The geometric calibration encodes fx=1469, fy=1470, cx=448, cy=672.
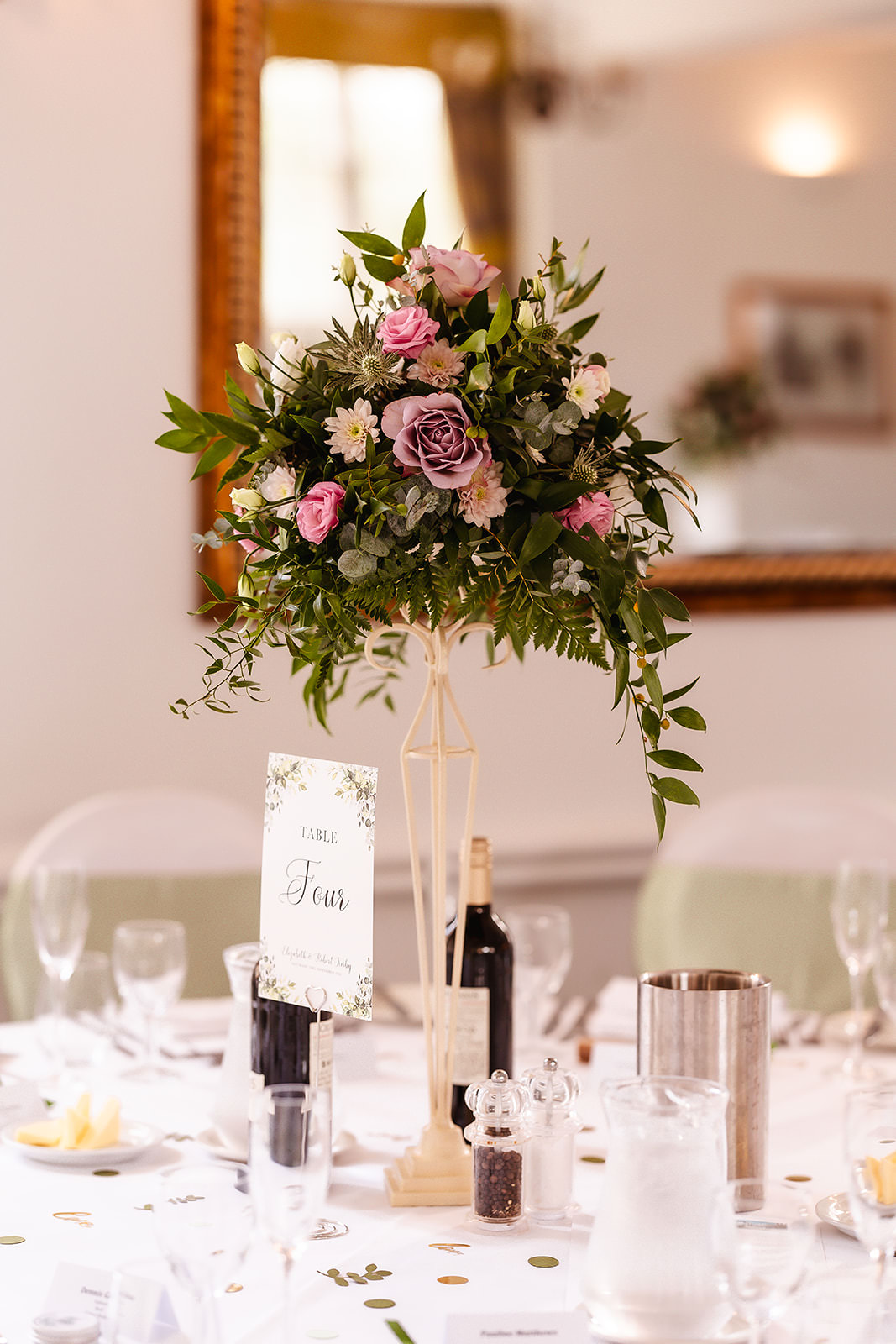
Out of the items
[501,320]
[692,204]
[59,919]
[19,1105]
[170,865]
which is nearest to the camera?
[501,320]

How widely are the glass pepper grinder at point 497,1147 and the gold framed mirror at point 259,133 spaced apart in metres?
1.58

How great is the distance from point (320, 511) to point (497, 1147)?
19.9 inches

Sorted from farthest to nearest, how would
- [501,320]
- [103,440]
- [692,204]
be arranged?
[692,204] < [103,440] < [501,320]

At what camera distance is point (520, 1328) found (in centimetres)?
95

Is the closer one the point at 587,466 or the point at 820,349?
the point at 587,466

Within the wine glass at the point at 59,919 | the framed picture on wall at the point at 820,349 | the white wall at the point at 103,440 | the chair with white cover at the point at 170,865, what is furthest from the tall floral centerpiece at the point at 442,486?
the framed picture on wall at the point at 820,349

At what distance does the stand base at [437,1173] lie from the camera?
120cm

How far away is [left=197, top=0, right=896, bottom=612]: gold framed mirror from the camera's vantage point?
2.59m

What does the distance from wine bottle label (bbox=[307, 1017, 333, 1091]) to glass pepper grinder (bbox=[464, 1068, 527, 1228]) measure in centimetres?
11

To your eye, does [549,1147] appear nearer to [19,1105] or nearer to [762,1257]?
[762,1257]

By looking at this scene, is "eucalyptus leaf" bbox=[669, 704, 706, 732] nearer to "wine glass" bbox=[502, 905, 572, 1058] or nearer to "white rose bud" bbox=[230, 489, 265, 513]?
"white rose bud" bbox=[230, 489, 265, 513]

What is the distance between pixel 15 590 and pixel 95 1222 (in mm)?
1531

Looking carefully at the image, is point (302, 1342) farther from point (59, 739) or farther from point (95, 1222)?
point (59, 739)

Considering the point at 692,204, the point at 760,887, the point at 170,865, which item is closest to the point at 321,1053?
the point at 170,865
